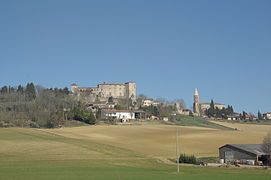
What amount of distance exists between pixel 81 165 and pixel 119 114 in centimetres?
10553

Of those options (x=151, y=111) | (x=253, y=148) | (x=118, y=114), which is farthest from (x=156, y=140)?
(x=151, y=111)

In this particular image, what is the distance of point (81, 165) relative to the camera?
4822cm

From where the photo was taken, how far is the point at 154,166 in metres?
52.8

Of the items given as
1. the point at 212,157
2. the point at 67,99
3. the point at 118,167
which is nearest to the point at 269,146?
the point at 212,157

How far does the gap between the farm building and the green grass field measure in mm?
12794

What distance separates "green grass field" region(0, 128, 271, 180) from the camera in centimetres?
3872

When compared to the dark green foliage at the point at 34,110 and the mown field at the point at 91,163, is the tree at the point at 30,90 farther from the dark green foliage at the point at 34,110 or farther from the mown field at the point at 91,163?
the mown field at the point at 91,163

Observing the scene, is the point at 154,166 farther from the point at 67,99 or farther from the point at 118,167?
the point at 67,99

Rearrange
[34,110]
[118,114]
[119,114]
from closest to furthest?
1. [34,110]
2. [118,114]
3. [119,114]

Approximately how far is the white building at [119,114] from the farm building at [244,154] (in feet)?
276

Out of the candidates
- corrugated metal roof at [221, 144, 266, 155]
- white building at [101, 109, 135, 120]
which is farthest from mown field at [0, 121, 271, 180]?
white building at [101, 109, 135, 120]

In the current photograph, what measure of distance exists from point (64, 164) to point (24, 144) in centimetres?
2018

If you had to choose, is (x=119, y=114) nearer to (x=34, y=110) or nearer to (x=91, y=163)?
(x=34, y=110)

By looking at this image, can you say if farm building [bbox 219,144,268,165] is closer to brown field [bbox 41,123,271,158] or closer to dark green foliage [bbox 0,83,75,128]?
brown field [bbox 41,123,271,158]
